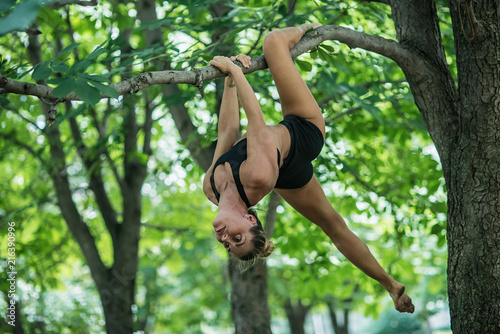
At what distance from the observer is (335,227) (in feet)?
12.7

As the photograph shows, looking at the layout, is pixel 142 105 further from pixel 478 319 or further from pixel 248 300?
pixel 478 319

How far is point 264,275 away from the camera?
6.07m

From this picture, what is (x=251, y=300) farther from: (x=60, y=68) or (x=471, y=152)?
(x=60, y=68)

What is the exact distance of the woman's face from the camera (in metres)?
3.18

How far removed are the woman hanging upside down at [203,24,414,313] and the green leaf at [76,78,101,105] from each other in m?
0.91

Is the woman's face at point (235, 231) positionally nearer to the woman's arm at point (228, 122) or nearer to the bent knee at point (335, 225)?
the woman's arm at point (228, 122)

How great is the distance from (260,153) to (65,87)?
1.18 m

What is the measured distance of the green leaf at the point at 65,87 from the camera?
232 centimetres

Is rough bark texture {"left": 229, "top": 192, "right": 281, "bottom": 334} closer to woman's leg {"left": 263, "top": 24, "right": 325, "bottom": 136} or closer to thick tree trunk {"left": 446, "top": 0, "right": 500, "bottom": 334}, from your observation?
woman's leg {"left": 263, "top": 24, "right": 325, "bottom": 136}

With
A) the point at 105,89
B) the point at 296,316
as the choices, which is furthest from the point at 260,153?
the point at 296,316

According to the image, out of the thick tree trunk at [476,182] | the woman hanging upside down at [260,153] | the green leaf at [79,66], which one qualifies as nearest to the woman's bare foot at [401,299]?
the thick tree trunk at [476,182]

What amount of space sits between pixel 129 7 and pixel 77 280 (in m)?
8.71

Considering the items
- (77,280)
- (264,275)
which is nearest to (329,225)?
(264,275)

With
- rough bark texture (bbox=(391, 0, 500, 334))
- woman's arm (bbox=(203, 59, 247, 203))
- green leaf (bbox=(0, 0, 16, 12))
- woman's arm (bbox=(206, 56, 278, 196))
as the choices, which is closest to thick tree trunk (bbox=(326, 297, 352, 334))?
rough bark texture (bbox=(391, 0, 500, 334))
